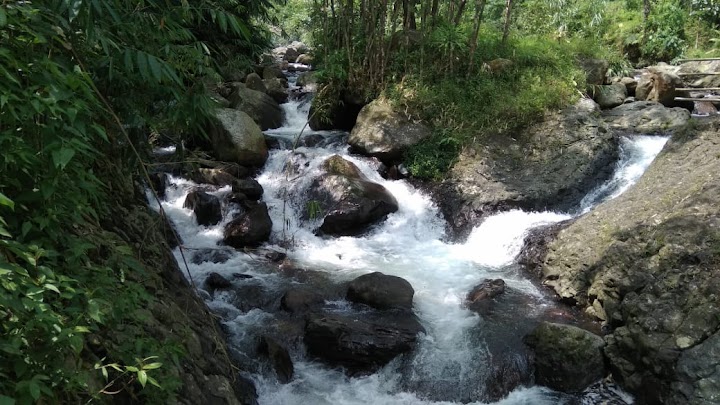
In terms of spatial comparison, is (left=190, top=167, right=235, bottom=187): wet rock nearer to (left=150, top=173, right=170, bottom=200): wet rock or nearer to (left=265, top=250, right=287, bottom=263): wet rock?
(left=150, top=173, right=170, bottom=200): wet rock

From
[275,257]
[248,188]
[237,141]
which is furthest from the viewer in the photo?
[237,141]

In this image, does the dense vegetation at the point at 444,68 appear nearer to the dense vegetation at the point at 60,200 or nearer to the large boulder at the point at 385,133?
the large boulder at the point at 385,133

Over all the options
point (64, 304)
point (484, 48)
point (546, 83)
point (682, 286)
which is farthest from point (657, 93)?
point (64, 304)

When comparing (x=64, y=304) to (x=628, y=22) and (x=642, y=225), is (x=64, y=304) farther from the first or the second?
(x=628, y=22)

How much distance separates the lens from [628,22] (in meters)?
19.8

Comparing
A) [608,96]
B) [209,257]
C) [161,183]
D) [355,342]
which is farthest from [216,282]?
[608,96]

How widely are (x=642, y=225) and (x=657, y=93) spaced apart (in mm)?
6934

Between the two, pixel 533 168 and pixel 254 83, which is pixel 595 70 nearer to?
pixel 533 168

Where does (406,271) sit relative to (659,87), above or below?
below

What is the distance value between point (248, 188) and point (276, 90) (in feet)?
19.3

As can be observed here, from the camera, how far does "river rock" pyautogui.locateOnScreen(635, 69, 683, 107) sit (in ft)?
39.0

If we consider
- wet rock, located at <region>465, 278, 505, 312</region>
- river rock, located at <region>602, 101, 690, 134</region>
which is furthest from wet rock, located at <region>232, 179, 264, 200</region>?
river rock, located at <region>602, 101, 690, 134</region>

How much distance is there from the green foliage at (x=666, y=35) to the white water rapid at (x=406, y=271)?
10.2 m

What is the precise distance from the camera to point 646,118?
414 inches
